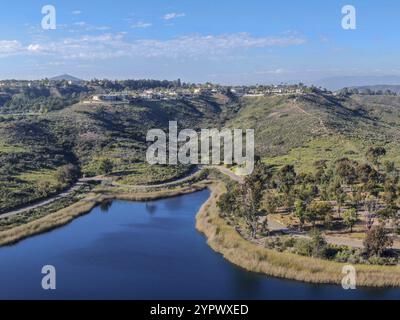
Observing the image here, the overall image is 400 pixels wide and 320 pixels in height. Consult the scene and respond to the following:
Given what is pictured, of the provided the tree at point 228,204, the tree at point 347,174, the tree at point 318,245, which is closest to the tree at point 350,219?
the tree at point 318,245

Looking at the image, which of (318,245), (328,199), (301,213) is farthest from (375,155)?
(318,245)

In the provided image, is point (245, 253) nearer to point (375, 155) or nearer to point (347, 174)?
point (347, 174)

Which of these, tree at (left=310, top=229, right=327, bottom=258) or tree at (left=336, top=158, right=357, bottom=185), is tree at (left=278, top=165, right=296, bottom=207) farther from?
tree at (left=310, top=229, right=327, bottom=258)

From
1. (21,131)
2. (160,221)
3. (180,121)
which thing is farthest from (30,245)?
(180,121)

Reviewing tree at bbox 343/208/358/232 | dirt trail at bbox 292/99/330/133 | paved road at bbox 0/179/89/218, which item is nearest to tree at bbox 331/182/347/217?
tree at bbox 343/208/358/232

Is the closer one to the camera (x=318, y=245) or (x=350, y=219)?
(x=318, y=245)

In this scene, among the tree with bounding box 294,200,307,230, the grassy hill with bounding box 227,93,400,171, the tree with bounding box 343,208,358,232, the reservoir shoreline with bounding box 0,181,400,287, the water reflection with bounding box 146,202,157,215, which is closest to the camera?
the reservoir shoreline with bounding box 0,181,400,287

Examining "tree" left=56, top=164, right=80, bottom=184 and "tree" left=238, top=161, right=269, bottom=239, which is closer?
"tree" left=238, top=161, right=269, bottom=239
